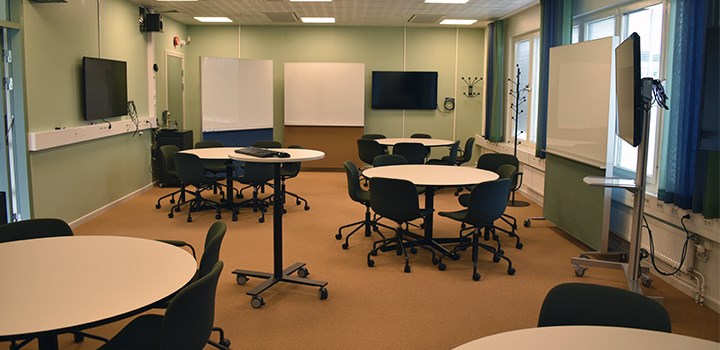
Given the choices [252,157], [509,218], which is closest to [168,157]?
[252,157]

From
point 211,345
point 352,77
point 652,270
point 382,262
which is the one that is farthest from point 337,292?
point 352,77

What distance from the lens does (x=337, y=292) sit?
4.44m

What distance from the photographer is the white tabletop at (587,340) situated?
1781 millimetres

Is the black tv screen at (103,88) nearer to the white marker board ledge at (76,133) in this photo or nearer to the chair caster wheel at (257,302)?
the white marker board ledge at (76,133)

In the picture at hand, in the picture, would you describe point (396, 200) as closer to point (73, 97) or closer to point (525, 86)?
point (73, 97)

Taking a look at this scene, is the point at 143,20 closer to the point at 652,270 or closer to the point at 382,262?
the point at 382,262

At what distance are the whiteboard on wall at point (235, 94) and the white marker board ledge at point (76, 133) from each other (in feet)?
4.31

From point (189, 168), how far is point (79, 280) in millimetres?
4554

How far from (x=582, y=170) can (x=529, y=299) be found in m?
1.79

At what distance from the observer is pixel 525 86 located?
369 inches

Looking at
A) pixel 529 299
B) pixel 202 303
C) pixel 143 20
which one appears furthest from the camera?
pixel 143 20

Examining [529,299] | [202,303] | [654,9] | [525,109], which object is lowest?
[529,299]

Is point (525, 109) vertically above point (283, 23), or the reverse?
point (283, 23)

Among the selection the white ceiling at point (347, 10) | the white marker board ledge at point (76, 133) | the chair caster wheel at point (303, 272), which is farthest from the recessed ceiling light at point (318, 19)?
the chair caster wheel at point (303, 272)
